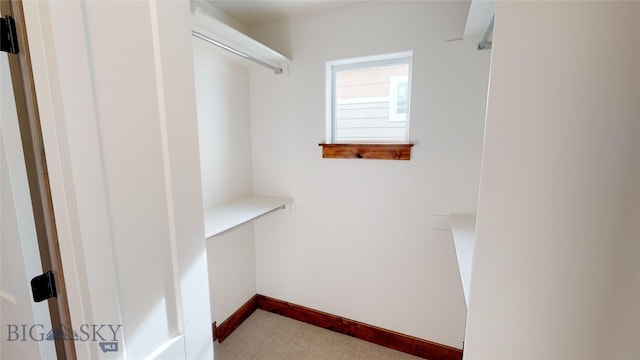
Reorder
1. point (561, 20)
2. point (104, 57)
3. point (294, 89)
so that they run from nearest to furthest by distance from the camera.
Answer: point (561, 20) < point (104, 57) < point (294, 89)

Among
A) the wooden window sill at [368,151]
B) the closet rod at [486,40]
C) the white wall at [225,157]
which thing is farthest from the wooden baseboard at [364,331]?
the closet rod at [486,40]

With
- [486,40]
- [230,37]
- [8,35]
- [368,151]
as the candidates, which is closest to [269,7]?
[230,37]

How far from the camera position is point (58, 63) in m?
0.58

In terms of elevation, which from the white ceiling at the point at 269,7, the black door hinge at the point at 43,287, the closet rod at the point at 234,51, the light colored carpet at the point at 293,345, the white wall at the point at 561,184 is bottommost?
the light colored carpet at the point at 293,345

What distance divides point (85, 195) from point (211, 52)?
1474 mm

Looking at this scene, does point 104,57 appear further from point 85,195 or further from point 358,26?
point 358,26

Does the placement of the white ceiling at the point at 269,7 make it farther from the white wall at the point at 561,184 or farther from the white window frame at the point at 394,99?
the white wall at the point at 561,184

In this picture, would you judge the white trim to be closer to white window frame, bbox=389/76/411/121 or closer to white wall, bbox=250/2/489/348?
white window frame, bbox=389/76/411/121

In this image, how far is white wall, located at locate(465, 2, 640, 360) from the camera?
0.52m

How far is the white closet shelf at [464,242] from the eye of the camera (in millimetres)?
859

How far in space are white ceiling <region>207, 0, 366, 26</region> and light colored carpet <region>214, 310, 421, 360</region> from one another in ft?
7.97

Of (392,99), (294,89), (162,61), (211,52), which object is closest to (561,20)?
(162,61)
